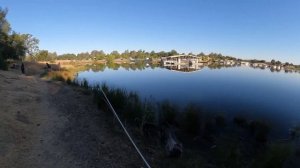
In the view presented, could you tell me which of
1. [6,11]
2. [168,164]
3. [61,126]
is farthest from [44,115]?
[6,11]

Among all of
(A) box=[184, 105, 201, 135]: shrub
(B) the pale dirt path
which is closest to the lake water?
(A) box=[184, 105, 201, 135]: shrub

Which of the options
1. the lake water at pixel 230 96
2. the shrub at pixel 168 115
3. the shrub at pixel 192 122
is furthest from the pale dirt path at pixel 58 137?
the lake water at pixel 230 96

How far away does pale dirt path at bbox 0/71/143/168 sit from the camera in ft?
23.2

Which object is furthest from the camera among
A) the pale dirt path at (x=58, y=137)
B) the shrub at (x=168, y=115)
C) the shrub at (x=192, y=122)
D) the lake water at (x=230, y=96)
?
→ the lake water at (x=230, y=96)

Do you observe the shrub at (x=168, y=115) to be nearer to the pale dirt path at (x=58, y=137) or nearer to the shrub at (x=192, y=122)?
the shrub at (x=192, y=122)

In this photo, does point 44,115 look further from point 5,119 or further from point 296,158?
point 296,158

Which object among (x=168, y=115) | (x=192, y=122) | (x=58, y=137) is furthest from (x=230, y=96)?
(x=58, y=137)

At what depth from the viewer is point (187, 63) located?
127000 mm

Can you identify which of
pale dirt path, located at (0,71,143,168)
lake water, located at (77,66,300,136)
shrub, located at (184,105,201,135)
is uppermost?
pale dirt path, located at (0,71,143,168)

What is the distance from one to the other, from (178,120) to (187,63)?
376 ft

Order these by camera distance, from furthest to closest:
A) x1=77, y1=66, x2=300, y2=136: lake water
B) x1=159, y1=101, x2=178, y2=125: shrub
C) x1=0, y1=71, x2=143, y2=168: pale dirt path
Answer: x1=77, y1=66, x2=300, y2=136: lake water
x1=159, y1=101, x2=178, y2=125: shrub
x1=0, y1=71, x2=143, y2=168: pale dirt path

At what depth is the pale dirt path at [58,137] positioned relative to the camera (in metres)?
7.07

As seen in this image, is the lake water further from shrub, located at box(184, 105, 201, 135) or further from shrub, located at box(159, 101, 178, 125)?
shrub, located at box(184, 105, 201, 135)

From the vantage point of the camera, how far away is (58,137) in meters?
8.72
